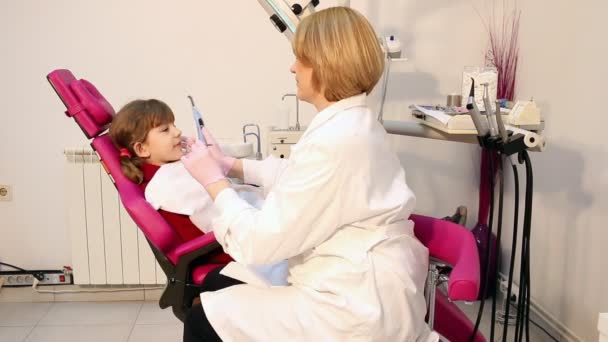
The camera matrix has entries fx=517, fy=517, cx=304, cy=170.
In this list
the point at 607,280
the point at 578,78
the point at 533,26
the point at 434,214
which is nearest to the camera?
the point at 607,280

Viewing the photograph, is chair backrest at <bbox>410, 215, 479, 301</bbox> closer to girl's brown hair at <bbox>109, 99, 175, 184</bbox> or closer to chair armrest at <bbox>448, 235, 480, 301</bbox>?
chair armrest at <bbox>448, 235, 480, 301</bbox>

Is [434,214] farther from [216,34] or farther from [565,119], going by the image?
[216,34]

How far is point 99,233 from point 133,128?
98cm

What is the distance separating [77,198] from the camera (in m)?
2.31

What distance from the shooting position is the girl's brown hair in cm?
153

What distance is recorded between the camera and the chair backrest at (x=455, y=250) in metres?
1.02

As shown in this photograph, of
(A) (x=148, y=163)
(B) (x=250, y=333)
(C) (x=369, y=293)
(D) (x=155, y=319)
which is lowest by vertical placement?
(D) (x=155, y=319)

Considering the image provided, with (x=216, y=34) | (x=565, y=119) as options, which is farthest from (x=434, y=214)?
(x=216, y=34)

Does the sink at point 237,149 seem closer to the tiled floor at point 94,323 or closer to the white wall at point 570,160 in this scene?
the tiled floor at point 94,323

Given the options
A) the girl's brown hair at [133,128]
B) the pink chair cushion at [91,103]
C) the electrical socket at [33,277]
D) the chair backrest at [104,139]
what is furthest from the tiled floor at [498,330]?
the electrical socket at [33,277]

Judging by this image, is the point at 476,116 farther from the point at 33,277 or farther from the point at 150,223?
the point at 33,277

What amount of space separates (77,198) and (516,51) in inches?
81.9

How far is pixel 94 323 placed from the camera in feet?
7.55

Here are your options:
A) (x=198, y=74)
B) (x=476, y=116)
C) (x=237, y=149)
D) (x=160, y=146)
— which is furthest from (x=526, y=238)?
(x=198, y=74)
